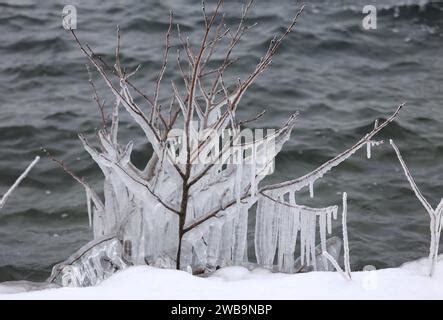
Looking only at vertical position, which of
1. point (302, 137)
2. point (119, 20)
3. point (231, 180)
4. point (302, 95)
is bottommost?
point (231, 180)

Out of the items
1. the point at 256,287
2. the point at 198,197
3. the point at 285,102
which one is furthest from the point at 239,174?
the point at 285,102

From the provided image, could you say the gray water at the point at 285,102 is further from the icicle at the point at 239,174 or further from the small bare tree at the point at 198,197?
the icicle at the point at 239,174

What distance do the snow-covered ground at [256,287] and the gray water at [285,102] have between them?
166cm

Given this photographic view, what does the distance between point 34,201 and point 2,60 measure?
2.60 meters

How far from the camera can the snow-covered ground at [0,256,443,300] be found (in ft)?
10.9

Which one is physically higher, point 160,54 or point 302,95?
point 160,54

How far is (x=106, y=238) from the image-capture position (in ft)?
12.9

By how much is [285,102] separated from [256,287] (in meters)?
3.97

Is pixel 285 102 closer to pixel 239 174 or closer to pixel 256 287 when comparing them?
pixel 239 174

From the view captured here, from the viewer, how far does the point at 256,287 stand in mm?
3455

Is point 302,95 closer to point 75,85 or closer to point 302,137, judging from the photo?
point 302,137

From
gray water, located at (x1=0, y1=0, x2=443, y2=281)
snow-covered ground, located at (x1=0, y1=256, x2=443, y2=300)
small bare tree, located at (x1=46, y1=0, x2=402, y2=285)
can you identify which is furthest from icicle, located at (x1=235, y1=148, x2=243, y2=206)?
gray water, located at (x1=0, y1=0, x2=443, y2=281)

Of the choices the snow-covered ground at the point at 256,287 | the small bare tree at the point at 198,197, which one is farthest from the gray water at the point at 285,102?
the snow-covered ground at the point at 256,287
